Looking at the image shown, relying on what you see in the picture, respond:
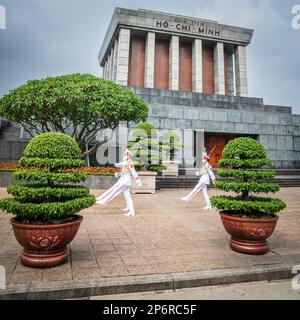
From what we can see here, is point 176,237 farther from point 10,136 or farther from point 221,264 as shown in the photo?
point 10,136

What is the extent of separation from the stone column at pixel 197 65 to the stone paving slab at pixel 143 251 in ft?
76.0

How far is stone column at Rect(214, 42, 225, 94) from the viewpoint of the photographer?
29558mm

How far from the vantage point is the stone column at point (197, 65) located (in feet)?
93.9

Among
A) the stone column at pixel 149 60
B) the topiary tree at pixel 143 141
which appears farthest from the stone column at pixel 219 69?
the topiary tree at pixel 143 141

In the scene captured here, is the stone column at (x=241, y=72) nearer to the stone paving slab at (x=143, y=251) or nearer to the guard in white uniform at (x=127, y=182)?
the stone paving slab at (x=143, y=251)

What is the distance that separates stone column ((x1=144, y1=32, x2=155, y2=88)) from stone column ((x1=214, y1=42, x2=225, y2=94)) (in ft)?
25.5

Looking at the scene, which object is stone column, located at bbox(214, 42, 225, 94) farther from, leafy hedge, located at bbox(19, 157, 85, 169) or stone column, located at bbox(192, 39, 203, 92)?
leafy hedge, located at bbox(19, 157, 85, 169)

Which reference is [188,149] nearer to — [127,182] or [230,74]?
[127,182]

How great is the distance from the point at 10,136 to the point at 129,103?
11.8 m

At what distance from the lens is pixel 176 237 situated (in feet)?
18.7

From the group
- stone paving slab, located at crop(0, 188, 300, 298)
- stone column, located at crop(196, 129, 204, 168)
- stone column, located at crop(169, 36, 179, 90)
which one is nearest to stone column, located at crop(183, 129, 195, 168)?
stone column, located at crop(196, 129, 204, 168)

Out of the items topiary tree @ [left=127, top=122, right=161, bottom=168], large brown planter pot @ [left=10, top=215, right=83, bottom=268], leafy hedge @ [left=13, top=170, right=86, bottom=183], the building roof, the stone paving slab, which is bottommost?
the stone paving slab

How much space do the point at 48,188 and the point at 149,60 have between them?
26.3m
